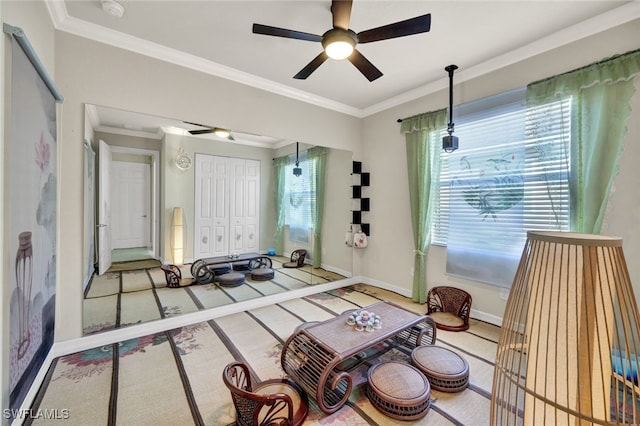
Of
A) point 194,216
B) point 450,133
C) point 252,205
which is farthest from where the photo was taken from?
point 252,205

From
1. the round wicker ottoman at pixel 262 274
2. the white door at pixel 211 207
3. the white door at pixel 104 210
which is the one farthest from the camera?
the round wicker ottoman at pixel 262 274

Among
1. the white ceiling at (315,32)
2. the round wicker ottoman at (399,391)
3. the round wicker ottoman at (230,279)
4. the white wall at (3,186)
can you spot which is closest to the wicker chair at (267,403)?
the round wicker ottoman at (399,391)

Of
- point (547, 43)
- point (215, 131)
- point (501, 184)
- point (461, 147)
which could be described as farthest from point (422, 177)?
point (215, 131)

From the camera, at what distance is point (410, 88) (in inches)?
137

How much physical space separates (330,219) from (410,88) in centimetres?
210

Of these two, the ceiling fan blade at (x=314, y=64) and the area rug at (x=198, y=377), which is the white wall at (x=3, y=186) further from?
the ceiling fan blade at (x=314, y=64)

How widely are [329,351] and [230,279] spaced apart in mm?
2067

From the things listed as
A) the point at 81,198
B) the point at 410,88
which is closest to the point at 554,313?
the point at 81,198

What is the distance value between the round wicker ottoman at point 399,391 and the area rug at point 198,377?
6cm

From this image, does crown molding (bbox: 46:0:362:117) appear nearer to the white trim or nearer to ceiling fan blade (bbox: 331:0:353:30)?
the white trim

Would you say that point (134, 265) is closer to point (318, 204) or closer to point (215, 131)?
point (215, 131)

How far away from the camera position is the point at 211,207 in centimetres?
329

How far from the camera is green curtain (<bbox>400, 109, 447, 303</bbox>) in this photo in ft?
10.9

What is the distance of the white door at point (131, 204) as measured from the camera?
8.79 ft
